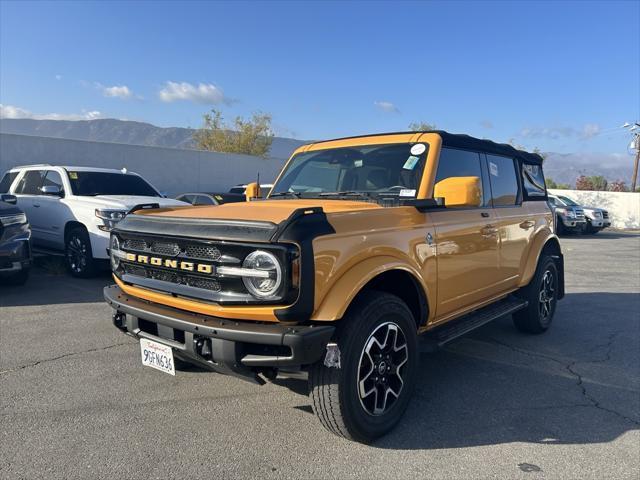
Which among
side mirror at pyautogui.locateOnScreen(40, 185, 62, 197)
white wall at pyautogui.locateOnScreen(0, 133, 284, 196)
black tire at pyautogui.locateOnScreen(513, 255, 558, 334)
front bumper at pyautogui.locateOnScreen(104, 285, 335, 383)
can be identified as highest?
white wall at pyautogui.locateOnScreen(0, 133, 284, 196)

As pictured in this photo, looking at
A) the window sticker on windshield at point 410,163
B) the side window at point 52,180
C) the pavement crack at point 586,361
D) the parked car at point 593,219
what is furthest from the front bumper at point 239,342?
the parked car at point 593,219

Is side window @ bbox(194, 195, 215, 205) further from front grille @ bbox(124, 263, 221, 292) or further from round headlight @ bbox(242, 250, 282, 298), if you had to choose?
round headlight @ bbox(242, 250, 282, 298)

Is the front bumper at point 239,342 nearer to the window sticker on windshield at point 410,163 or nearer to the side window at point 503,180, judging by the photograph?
the window sticker on windshield at point 410,163

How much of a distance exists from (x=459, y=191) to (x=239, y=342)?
1.78m

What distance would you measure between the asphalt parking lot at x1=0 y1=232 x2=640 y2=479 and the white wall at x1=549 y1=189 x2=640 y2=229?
2364 centimetres

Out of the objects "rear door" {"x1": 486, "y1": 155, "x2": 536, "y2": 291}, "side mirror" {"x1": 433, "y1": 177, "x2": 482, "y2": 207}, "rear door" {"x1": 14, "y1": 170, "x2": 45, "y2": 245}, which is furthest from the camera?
"rear door" {"x1": 14, "y1": 170, "x2": 45, "y2": 245}

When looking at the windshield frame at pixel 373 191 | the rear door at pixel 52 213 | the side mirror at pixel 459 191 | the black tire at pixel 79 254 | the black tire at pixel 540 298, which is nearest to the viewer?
the side mirror at pixel 459 191

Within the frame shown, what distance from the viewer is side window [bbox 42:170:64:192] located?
8.35 m

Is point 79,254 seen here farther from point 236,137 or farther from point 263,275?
point 236,137

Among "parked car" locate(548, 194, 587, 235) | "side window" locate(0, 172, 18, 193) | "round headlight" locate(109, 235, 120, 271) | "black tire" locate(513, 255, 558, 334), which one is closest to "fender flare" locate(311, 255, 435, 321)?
"round headlight" locate(109, 235, 120, 271)

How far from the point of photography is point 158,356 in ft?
Result: 10.2

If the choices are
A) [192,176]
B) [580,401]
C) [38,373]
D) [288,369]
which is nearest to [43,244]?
[38,373]

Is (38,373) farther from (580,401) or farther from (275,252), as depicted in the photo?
(580,401)

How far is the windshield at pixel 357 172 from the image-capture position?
3771 millimetres
